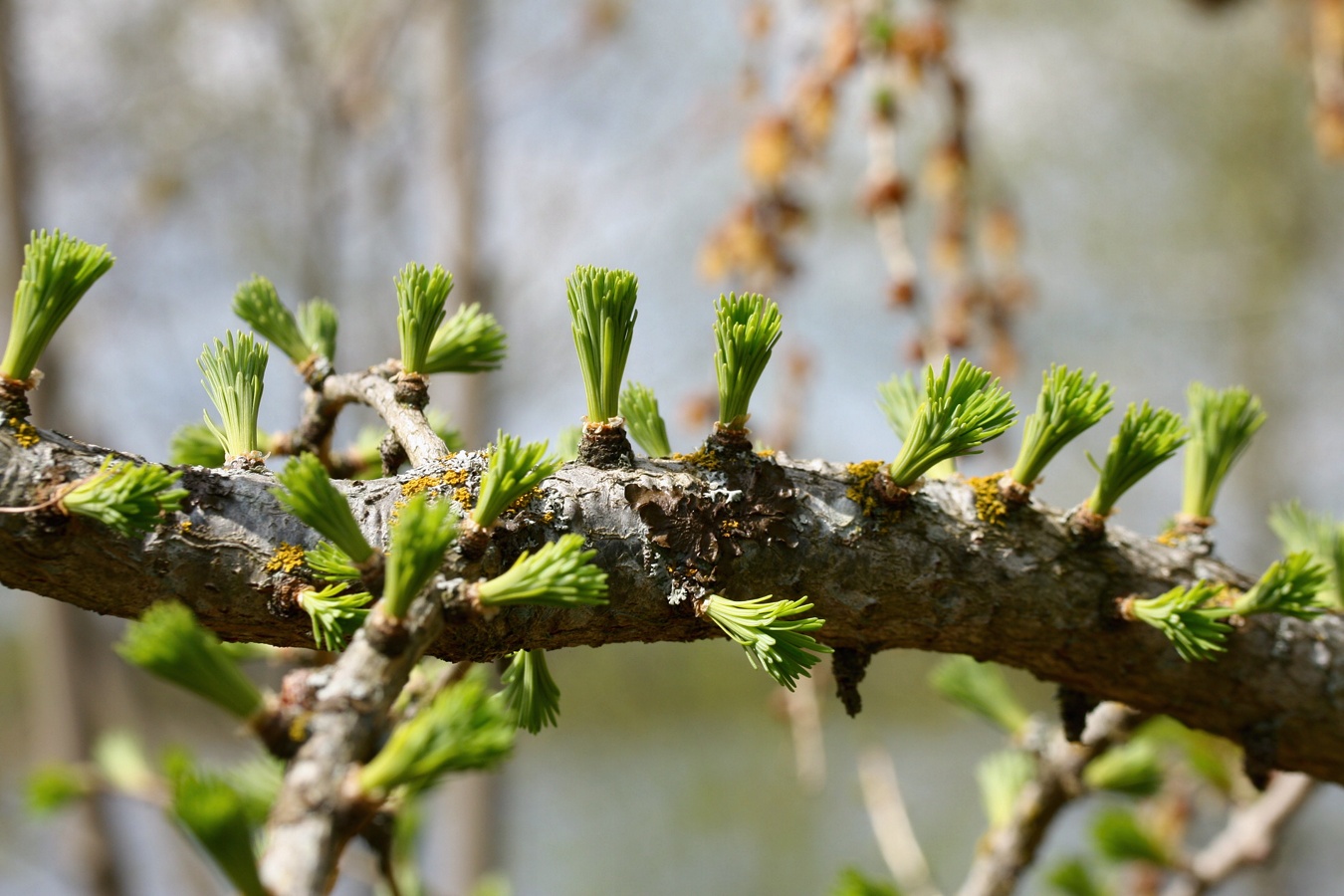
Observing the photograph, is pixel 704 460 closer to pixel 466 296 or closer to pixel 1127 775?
pixel 1127 775

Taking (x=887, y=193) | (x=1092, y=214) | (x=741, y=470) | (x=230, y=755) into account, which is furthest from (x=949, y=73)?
(x=230, y=755)

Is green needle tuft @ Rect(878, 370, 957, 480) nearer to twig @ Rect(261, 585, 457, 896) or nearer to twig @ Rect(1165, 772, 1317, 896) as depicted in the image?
twig @ Rect(261, 585, 457, 896)

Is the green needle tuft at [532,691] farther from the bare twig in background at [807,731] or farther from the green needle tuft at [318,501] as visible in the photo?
the bare twig in background at [807,731]

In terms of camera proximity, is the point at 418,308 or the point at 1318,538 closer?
the point at 418,308

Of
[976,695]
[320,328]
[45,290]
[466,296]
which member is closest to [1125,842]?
[976,695]

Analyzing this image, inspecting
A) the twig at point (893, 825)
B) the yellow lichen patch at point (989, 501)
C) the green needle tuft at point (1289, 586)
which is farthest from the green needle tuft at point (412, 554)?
the twig at point (893, 825)
